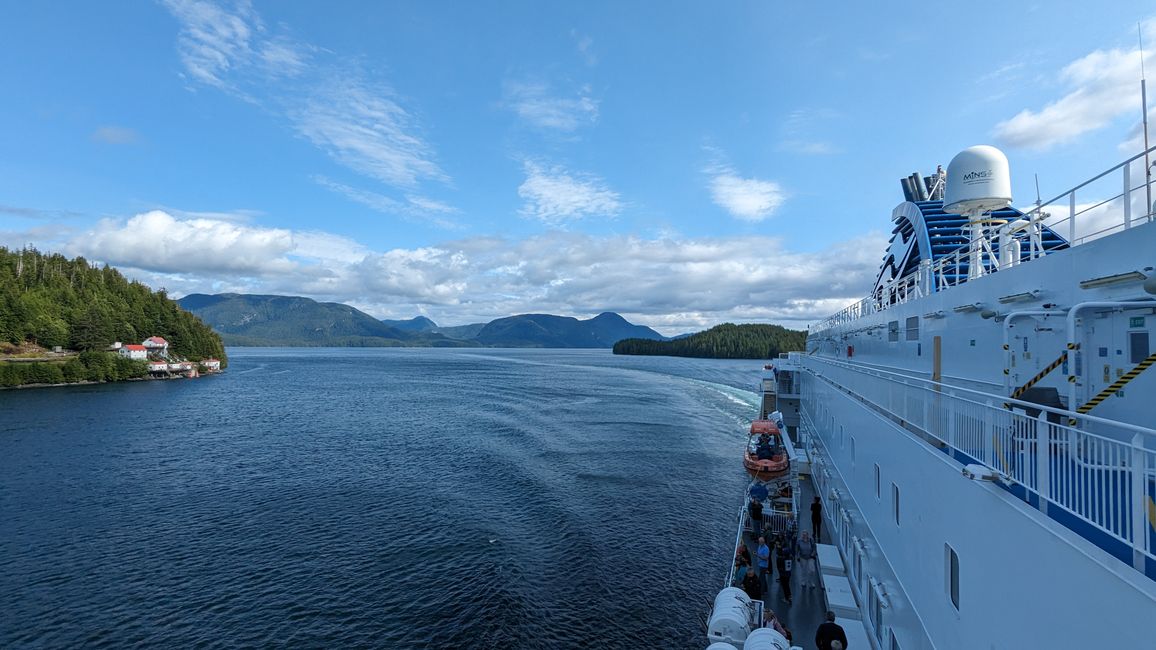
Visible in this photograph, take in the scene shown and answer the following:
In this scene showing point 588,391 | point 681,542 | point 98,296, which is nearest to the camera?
point 681,542

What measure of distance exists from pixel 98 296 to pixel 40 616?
5227 inches

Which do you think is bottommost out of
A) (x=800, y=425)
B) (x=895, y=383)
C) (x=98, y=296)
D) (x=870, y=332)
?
(x=800, y=425)

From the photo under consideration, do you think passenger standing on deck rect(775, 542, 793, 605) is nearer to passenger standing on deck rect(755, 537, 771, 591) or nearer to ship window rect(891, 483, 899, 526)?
passenger standing on deck rect(755, 537, 771, 591)

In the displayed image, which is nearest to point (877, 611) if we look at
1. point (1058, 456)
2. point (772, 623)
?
point (772, 623)

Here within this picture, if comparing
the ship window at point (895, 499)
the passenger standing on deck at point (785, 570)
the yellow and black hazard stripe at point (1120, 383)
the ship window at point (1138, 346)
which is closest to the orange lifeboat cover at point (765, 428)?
the passenger standing on deck at point (785, 570)

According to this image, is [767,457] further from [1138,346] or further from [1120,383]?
[1120,383]

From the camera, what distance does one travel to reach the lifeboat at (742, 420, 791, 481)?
31328mm

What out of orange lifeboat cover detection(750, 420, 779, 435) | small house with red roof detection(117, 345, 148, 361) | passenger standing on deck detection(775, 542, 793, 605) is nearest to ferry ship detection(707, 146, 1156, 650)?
passenger standing on deck detection(775, 542, 793, 605)

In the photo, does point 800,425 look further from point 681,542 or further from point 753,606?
point 753,606

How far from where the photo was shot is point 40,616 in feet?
57.6

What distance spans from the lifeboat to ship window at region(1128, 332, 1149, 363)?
2502 centimetres

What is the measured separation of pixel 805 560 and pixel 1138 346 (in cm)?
1355

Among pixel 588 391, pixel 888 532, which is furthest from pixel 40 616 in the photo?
pixel 588 391

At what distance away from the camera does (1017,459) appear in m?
6.03
